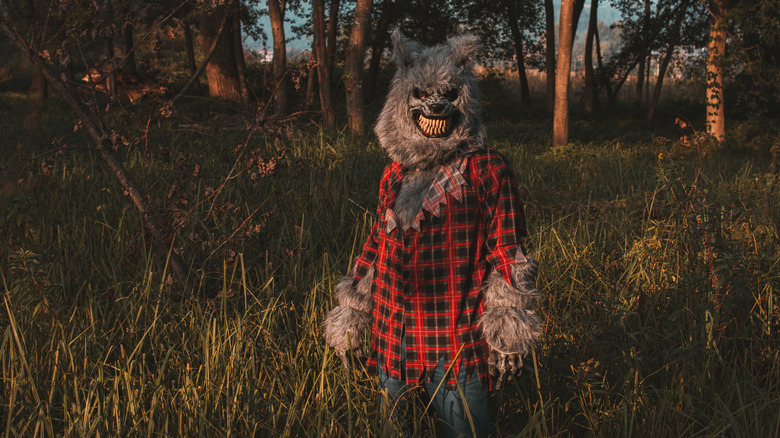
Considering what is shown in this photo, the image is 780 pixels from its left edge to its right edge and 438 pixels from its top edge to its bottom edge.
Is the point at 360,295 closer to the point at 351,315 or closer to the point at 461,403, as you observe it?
the point at 351,315

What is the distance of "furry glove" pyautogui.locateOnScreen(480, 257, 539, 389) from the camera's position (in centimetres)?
178

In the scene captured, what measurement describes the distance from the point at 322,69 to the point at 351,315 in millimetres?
7315

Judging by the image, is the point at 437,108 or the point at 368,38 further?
the point at 368,38

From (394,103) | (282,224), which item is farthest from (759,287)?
(282,224)

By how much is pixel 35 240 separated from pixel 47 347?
1587 millimetres

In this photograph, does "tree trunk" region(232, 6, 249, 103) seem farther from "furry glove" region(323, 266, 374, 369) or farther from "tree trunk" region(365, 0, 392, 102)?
"furry glove" region(323, 266, 374, 369)

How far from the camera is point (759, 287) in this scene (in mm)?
3291

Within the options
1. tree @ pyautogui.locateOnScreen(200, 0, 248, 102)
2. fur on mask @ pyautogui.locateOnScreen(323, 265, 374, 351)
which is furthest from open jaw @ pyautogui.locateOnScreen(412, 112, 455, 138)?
tree @ pyautogui.locateOnScreen(200, 0, 248, 102)

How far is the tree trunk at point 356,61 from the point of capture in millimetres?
8211

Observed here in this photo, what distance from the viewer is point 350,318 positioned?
213 cm

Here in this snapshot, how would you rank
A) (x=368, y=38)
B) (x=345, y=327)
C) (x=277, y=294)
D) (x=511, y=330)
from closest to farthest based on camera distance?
1. (x=511, y=330)
2. (x=345, y=327)
3. (x=277, y=294)
4. (x=368, y=38)

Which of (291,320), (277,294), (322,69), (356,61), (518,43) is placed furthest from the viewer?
(518,43)

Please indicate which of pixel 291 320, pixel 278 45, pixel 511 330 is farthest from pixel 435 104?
pixel 278 45

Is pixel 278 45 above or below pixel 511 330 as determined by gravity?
above
